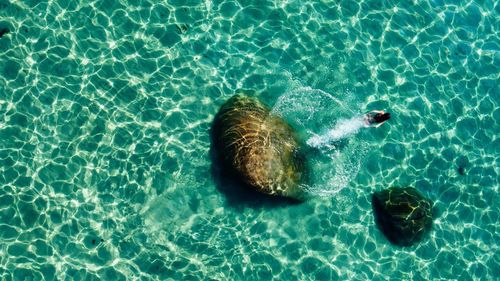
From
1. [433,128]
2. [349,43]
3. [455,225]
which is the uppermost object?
[349,43]

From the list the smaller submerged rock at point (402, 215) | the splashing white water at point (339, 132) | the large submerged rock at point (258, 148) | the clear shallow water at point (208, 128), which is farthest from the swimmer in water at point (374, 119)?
the large submerged rock at point (258, 148)

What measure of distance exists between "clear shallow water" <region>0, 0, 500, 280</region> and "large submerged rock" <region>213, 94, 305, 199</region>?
17.9 inches

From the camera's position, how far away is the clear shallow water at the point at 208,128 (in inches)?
498

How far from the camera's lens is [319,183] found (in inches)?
537

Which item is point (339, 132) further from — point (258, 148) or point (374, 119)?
point (258, 148)

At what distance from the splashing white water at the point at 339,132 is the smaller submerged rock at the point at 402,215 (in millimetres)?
1687

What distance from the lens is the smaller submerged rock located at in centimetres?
1323

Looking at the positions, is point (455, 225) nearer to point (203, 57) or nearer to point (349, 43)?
point (349, 43)

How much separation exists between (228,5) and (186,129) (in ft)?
12.6

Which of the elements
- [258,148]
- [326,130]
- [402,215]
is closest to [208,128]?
[258,148]

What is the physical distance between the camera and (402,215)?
1323 centimetres

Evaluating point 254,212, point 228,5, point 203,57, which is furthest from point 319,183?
point 228,5

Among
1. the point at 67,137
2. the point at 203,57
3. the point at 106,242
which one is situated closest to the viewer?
the point at 106,242

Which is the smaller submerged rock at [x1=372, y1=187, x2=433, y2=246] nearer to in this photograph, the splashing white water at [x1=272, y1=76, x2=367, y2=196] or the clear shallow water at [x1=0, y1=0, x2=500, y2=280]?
the clear shallow water at [x1=0, y1=0, x2=500, y2=280]
